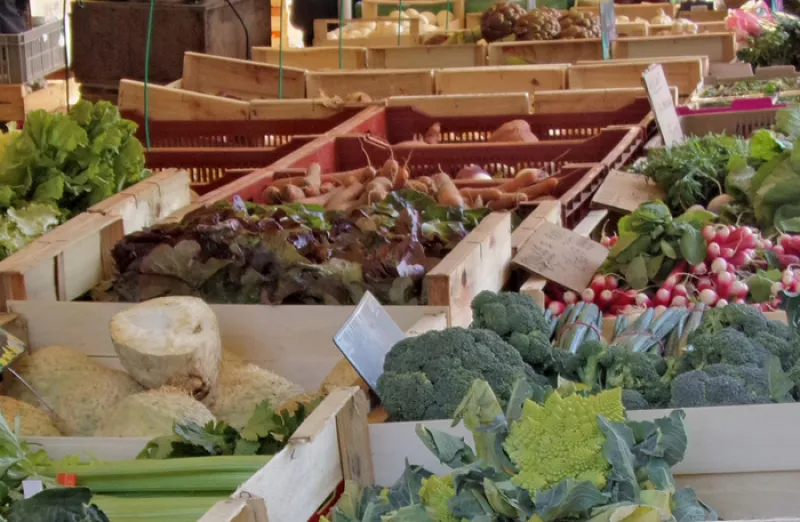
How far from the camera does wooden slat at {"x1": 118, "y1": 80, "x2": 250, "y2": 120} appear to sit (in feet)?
19.2

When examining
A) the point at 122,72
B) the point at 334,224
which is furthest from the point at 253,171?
the point at 122,72

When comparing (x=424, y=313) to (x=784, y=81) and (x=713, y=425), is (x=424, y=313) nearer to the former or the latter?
(x=713, y=425)

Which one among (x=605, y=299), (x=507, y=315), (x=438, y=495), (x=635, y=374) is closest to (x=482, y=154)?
(x=605, y=299)

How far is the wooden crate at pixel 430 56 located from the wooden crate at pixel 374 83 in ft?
4.21

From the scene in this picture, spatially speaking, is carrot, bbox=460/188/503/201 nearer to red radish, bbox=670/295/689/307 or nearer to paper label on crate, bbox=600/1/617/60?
red radish, bbox=670/295/689/307

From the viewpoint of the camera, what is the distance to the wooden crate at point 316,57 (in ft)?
25.8

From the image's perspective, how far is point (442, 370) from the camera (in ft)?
7.43

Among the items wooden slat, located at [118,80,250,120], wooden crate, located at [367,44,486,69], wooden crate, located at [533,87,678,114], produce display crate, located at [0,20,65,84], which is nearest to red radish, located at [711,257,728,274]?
wooden crate, located at [533,87,678,114]

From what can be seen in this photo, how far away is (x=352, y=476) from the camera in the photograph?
213 centimetres

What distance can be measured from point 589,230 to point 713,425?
1.93 metres

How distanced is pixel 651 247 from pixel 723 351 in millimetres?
1452

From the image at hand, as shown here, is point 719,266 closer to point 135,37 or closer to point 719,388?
point 719,388

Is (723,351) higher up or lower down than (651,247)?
higher up

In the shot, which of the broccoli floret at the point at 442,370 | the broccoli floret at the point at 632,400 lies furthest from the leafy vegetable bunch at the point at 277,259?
the broccoli floret at the point at 632,400
